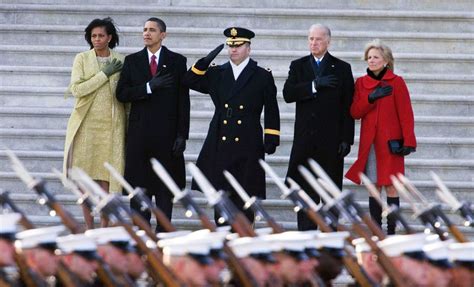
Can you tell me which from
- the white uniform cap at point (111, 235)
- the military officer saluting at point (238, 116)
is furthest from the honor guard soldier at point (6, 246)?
the military officer saluting at point (238, 116)

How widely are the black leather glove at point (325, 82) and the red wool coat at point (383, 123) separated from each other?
24cm

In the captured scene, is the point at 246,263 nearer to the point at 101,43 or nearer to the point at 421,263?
the point at 421,263

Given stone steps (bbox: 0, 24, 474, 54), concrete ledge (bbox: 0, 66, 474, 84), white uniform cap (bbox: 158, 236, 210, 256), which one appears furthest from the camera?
stone steps (bbox: 0, 24, 474, 54)

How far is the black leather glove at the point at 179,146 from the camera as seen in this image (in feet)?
42.1

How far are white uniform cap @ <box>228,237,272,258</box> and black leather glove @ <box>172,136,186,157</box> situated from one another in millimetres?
3990

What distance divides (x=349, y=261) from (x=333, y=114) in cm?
365

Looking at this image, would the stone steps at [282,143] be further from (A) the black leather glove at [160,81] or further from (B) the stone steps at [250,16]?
(A) the black leather glove at [160,81]

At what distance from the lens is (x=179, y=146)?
505 inches

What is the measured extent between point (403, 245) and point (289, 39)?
21.7ft

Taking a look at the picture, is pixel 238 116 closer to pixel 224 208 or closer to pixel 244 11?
pixel 244 11

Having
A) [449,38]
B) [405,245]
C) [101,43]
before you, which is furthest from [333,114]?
[405,245]

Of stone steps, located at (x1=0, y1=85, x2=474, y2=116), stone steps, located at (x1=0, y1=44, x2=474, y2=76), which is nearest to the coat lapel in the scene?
stone steps, located at (x1=0, y1=85, x2=474, y2=116)

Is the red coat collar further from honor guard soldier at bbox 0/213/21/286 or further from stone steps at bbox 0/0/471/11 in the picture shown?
honor guard soldier at bbox 0/213/21/286

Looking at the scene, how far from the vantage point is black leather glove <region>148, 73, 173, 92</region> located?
12820 mm
